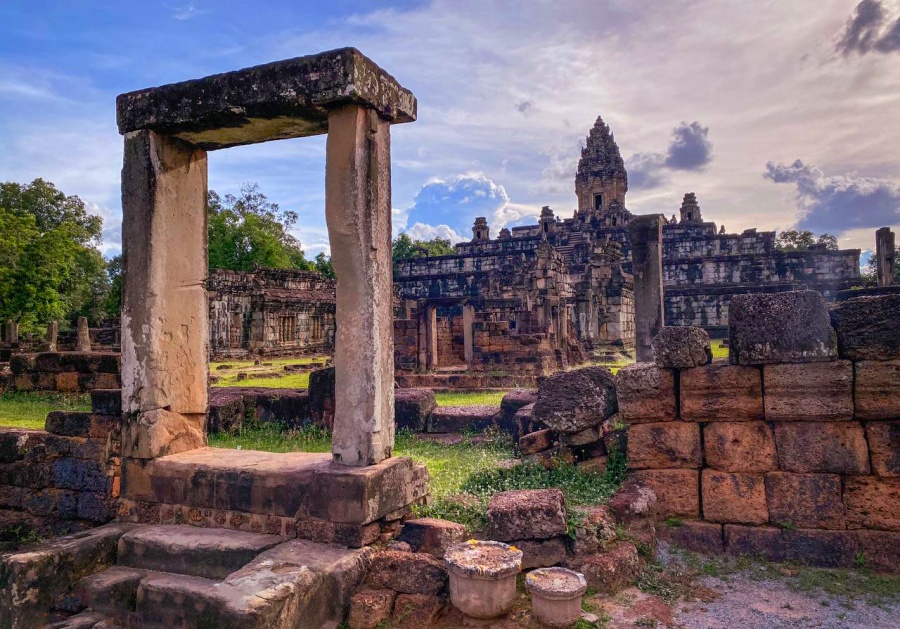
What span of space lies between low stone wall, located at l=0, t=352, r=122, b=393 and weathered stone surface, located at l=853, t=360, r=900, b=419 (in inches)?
446

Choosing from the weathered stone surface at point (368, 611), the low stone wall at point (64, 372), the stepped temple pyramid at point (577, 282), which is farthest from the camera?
the stepped temple pyramid at point (577, 282)

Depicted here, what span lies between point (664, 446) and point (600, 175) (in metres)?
47.0

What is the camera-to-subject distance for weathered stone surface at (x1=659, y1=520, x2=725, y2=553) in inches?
203

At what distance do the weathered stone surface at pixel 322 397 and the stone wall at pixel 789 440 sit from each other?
516cm

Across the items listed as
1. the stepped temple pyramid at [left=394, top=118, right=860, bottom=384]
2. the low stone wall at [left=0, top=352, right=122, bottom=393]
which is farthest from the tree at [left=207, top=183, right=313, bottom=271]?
the low stone wall at [left=0, top=352, right=122, bottom=393]

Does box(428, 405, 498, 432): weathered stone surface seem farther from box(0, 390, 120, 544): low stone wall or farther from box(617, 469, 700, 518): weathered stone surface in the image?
box(0, 390, 120, 544): low stone wall

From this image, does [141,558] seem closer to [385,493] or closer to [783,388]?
[385,493]

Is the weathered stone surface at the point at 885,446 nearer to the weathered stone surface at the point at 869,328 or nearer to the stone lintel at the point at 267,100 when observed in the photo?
the weathered stone surface at the point at 869,328

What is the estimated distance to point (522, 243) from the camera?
157ft

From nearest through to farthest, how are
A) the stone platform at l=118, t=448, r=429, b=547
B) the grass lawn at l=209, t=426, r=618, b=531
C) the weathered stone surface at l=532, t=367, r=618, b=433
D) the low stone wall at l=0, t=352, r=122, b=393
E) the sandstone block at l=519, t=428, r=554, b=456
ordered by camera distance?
the stone platform at l=118, t=448, r=429, b=547 < the grass lawn at l=209, t=426, r=618, b=531 < the weathered stone surface at l=532, t=367, r=618, b=433 < the sandstone block at l=519, t=428, r=554, b=456 < the low stone wall at l=0, t=352, r=122, b=393

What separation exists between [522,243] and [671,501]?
4333cm

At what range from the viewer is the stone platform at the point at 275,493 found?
4.21 metres

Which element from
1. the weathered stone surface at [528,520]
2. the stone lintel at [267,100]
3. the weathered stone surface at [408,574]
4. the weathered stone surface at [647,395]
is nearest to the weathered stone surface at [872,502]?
the weathered stone surface at [647,395]

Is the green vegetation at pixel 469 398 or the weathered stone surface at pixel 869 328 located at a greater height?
the weathered stone surface at pixel 869 328
